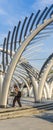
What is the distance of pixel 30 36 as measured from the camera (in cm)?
1991

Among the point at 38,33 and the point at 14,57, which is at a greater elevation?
the point at 38,33

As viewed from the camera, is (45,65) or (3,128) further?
(45,65)

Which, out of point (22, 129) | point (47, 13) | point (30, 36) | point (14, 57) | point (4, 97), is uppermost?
point (47, 13)

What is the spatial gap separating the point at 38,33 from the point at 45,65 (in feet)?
27.8

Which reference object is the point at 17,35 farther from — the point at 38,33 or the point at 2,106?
the point at 2,106

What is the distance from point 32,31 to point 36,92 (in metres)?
7.70

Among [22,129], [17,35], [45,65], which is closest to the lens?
[22,129]

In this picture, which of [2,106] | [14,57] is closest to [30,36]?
[14,57]

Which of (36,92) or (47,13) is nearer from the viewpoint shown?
(47,13)

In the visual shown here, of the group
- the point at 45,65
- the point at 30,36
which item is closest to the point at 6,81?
the point at 30,36

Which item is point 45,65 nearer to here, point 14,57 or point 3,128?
point 14,57

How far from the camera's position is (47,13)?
796 inches

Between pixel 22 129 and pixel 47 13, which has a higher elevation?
pixel 47 13

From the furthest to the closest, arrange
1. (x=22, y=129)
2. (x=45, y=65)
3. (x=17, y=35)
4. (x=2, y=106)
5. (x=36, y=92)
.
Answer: (x=45, y=65), (x=36, y=92), (x=17, y=35), (x=2, y=106), (x=22, y=129)
